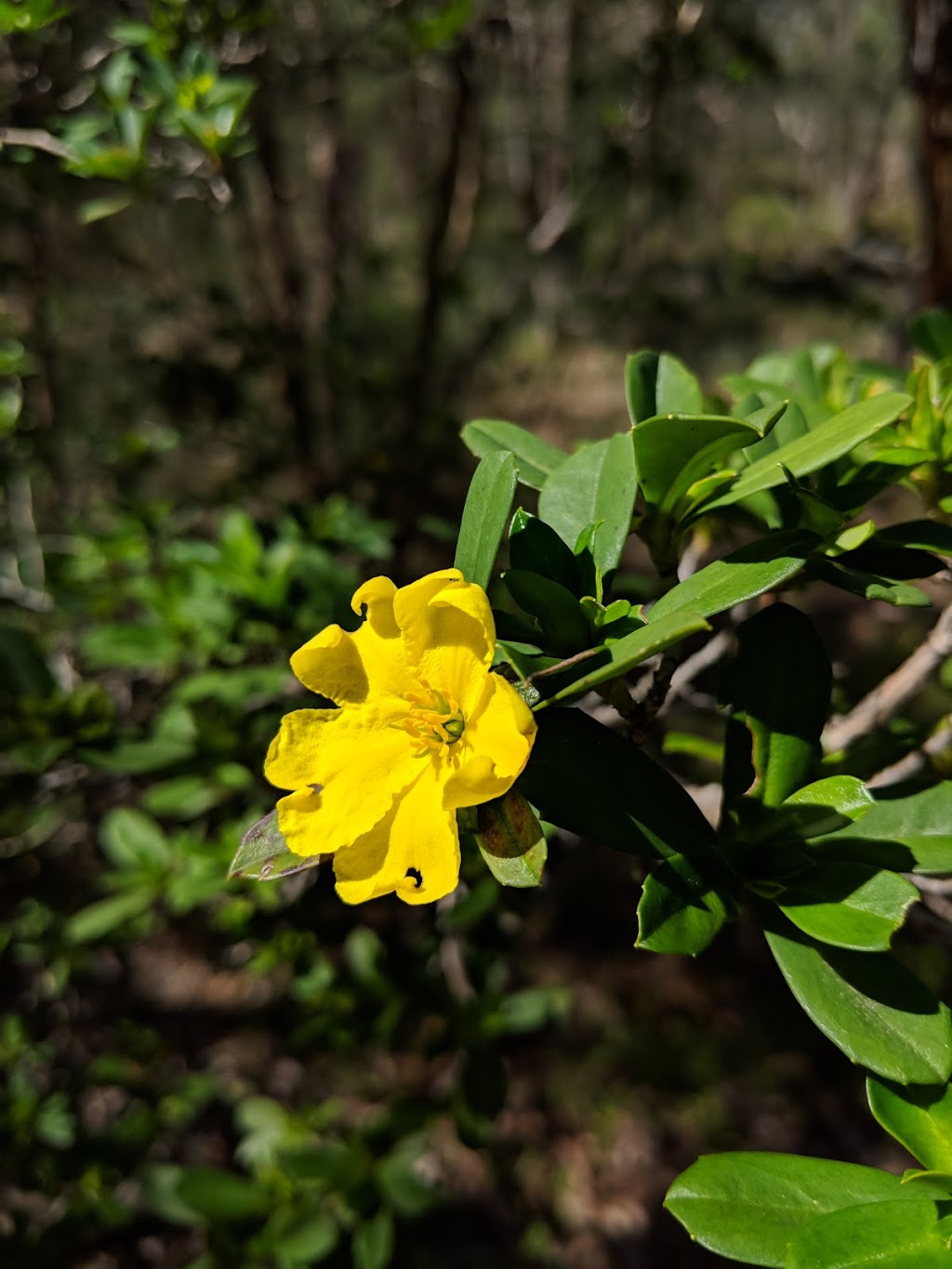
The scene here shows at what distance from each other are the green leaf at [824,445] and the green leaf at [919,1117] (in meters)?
0.54

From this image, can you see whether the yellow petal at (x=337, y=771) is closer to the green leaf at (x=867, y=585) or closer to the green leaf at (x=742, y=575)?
the green leaf at (x=742, y=575)

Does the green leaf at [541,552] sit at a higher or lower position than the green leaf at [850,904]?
higher

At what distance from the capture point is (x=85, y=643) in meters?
1.80

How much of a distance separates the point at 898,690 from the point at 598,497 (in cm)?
51

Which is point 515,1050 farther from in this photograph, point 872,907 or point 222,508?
point 872,907

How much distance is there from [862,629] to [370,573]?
11.8ft

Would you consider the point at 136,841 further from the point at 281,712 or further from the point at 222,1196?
the point at 222,1196

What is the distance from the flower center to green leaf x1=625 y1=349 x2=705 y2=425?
0.37 meters

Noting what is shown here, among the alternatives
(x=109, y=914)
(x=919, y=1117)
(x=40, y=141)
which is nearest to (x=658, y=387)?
(x=919, y=1117)

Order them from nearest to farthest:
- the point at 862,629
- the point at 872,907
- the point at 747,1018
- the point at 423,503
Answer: the point at 872,907 → the point at 423,503 → the point at 747,1018 → the point at 862,629

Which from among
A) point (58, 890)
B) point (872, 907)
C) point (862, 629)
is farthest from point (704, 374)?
point (872, 907)

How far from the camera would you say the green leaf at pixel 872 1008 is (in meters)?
0.72

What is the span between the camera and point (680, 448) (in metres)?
0.79

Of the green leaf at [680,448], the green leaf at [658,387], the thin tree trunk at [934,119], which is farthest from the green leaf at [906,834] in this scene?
the thin tree trunk at [934,119]
